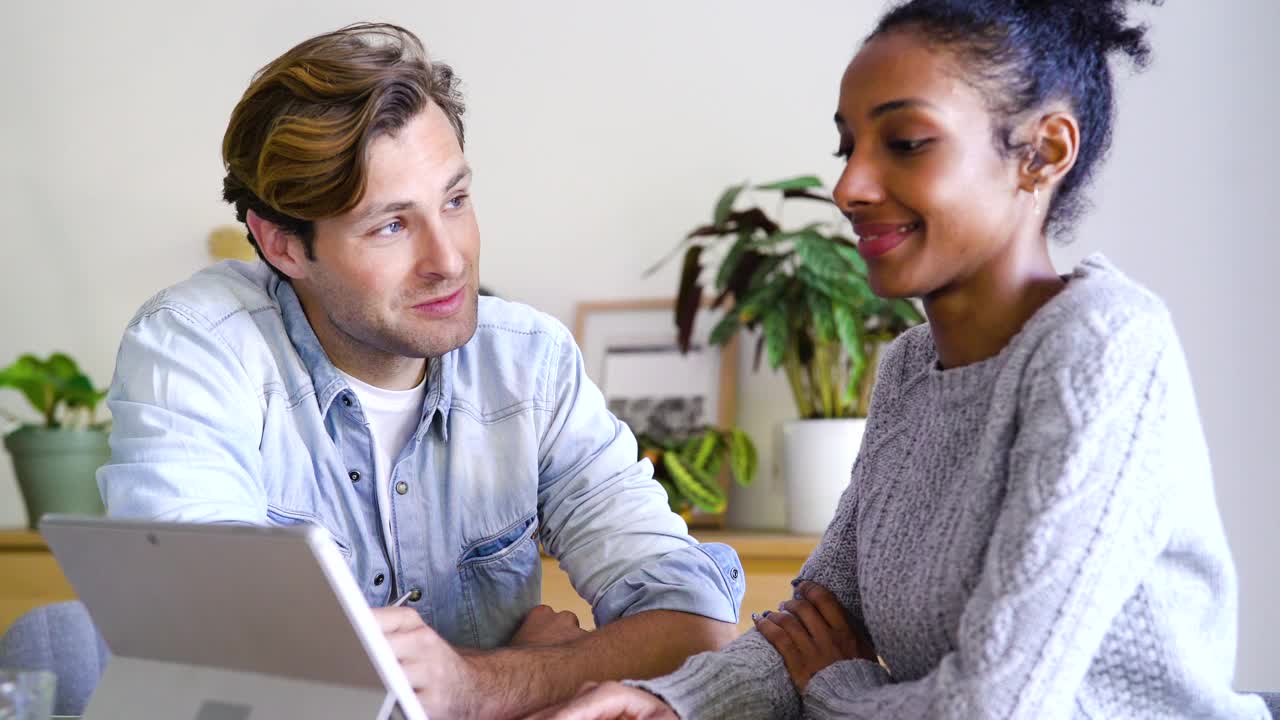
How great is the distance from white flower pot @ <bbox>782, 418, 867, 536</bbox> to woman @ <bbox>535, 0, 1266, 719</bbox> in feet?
4.29

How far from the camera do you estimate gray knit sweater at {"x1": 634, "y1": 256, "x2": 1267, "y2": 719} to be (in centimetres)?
82

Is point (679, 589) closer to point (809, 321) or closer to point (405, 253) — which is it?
point (405, 253)

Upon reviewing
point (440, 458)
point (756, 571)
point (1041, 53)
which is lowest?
point (756, 571)

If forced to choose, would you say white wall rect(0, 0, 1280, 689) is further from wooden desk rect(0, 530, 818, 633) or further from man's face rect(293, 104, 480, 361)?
man's face rect(293, 104, 480, 361)

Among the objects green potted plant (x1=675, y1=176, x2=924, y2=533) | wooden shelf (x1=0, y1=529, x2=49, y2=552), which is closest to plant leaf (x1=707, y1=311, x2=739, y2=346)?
green potted plant (x1=675, y1=176, x2=924, y2=533)

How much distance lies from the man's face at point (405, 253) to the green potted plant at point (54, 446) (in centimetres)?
163

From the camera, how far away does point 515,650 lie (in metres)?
1.29

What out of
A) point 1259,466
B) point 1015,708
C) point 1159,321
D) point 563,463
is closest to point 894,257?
point 1159,321

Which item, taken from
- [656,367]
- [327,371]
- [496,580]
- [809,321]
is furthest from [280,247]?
[656,367]

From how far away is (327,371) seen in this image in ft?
5.10

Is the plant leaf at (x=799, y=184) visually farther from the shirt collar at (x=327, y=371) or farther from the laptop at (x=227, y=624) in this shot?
the laptop at (x=227, y=624)

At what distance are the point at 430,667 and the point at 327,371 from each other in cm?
53

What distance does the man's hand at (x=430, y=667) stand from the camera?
3.73 ft

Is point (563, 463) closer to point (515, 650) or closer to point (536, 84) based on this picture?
point (515, 650)
